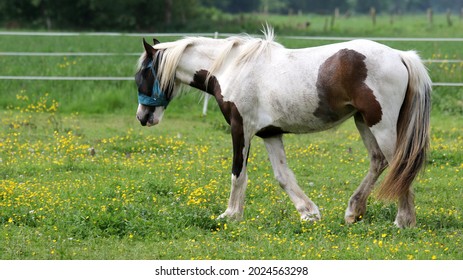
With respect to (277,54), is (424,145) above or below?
below

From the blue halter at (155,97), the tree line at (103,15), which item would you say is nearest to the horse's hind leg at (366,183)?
the blue halter at (155,97)

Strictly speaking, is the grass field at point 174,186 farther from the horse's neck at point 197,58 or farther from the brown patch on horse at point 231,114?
the horse's neck at point 197,58

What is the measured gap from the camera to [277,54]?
779 cm

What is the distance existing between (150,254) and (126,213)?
2.90 feet

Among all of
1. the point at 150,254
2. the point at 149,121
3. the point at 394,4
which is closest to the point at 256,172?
the point at 149,121

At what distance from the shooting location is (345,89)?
286 inches

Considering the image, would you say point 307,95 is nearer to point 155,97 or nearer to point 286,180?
point 286,180

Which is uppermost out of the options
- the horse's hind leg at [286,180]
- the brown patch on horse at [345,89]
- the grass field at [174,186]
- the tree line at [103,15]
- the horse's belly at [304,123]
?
the brown patch on horse at [345,89]

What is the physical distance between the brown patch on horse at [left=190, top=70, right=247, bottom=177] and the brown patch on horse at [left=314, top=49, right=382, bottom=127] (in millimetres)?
730

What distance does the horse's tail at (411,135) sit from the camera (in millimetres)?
7156

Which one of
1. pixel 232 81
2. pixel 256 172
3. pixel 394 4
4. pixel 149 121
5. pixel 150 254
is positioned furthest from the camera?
pixel 394 4

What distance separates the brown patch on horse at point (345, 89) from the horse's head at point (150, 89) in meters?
1.59

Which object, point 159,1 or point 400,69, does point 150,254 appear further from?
point 159,1

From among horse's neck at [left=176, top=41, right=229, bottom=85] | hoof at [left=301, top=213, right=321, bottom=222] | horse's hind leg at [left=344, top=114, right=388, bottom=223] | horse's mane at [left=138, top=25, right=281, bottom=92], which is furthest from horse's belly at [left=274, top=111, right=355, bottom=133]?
horse's neck at [left=176, top=41, right=229, bottom=85]
